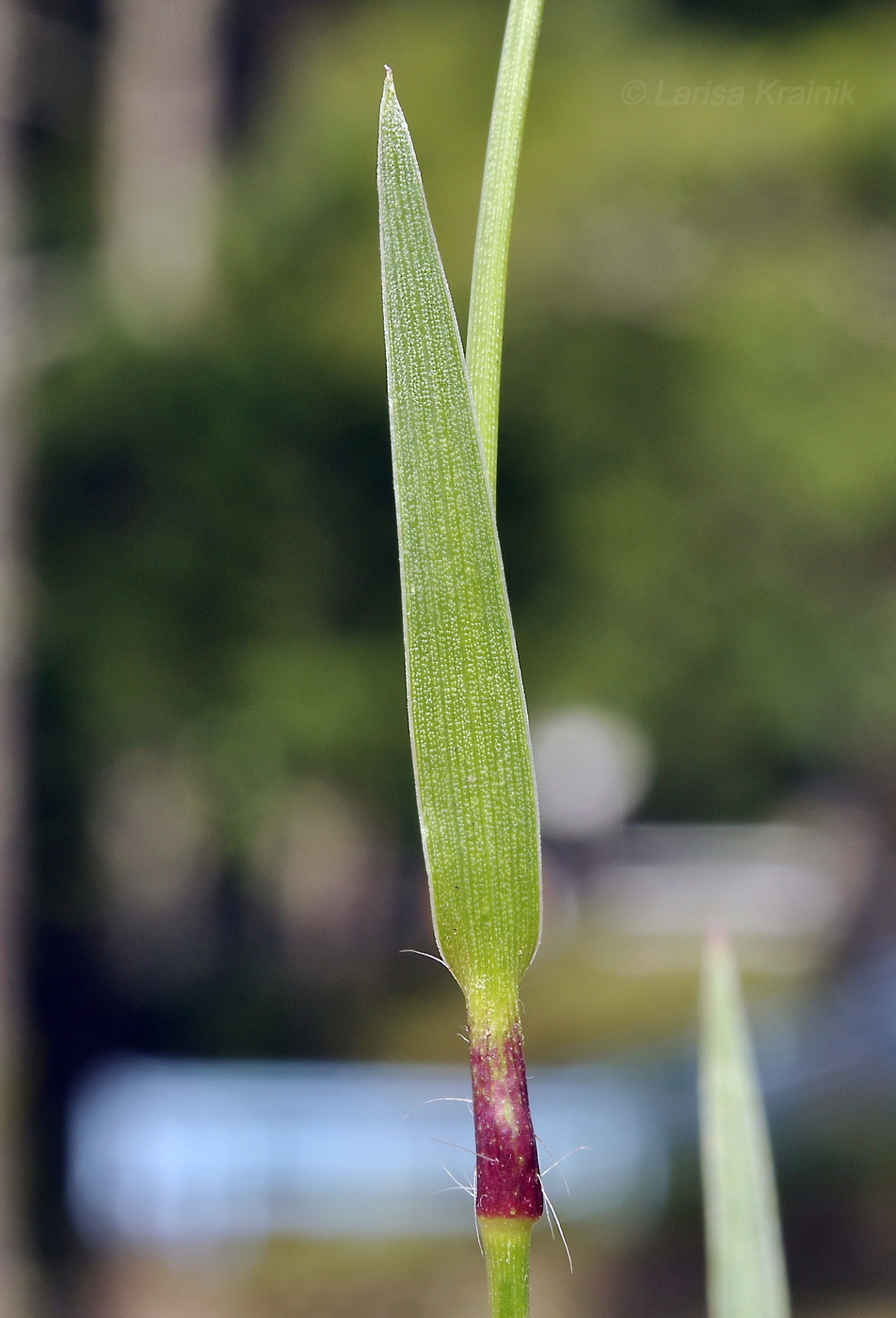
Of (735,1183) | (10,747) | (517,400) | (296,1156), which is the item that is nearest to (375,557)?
(517,400)

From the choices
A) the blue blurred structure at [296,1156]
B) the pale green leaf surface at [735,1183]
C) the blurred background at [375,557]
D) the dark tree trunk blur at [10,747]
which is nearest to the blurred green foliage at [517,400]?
the blurred background at [375,557]


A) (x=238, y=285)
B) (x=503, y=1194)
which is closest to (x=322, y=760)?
(x=238, y=285)

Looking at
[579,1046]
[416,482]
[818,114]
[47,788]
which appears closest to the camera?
[416,482]

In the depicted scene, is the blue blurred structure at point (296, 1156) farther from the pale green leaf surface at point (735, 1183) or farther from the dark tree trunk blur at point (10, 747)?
the pale green leaf surface at point (735, 1183)

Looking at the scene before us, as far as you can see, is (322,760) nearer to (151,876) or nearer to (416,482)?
(151,876)

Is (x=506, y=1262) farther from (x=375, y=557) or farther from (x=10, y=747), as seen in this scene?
(x=375, y=557)

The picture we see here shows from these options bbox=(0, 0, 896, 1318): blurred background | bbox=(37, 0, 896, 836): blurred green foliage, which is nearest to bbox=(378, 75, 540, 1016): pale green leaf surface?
bbox=(0, 0, 896, 1318): blurred background

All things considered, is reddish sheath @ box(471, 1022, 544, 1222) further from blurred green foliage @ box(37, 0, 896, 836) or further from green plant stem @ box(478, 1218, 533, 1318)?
blurred green foliage @ box(37, 0, 896, 836)
